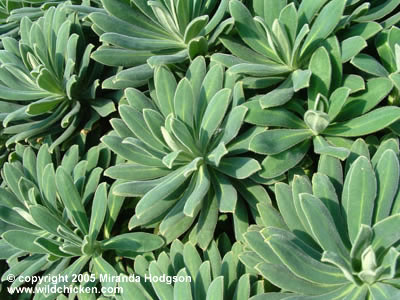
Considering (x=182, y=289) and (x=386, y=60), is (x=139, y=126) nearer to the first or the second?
(x=182, y=289)

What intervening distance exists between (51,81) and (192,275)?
0.87m

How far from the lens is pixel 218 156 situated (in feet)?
3.84

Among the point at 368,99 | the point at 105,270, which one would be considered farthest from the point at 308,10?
the point at 105,270

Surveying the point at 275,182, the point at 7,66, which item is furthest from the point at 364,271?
the point at 7,66

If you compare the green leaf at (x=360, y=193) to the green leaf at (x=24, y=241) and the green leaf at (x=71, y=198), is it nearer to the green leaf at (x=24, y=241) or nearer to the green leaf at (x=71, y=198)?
the green leaf at (x=71, y=198)

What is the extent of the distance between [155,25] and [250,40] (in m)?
0.41

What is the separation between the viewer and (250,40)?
4.53 feet

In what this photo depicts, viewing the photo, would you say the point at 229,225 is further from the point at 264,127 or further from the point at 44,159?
the point at 44,159

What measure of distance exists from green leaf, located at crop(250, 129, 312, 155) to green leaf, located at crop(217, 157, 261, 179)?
0.05 meters

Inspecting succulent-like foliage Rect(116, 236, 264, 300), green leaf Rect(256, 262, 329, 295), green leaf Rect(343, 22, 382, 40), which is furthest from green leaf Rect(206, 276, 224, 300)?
green leaf Rect(343, 22, 382, 40)

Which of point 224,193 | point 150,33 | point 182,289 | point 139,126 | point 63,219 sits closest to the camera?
point 182,289

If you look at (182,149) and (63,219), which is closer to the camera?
(182,149)

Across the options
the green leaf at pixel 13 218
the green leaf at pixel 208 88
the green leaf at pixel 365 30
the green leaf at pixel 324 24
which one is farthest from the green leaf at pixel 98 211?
the green leaf at pixel 365 30

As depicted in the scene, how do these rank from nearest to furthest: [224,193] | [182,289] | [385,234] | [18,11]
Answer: [385,234] → [182,289] → [224,193] → [18,11]
